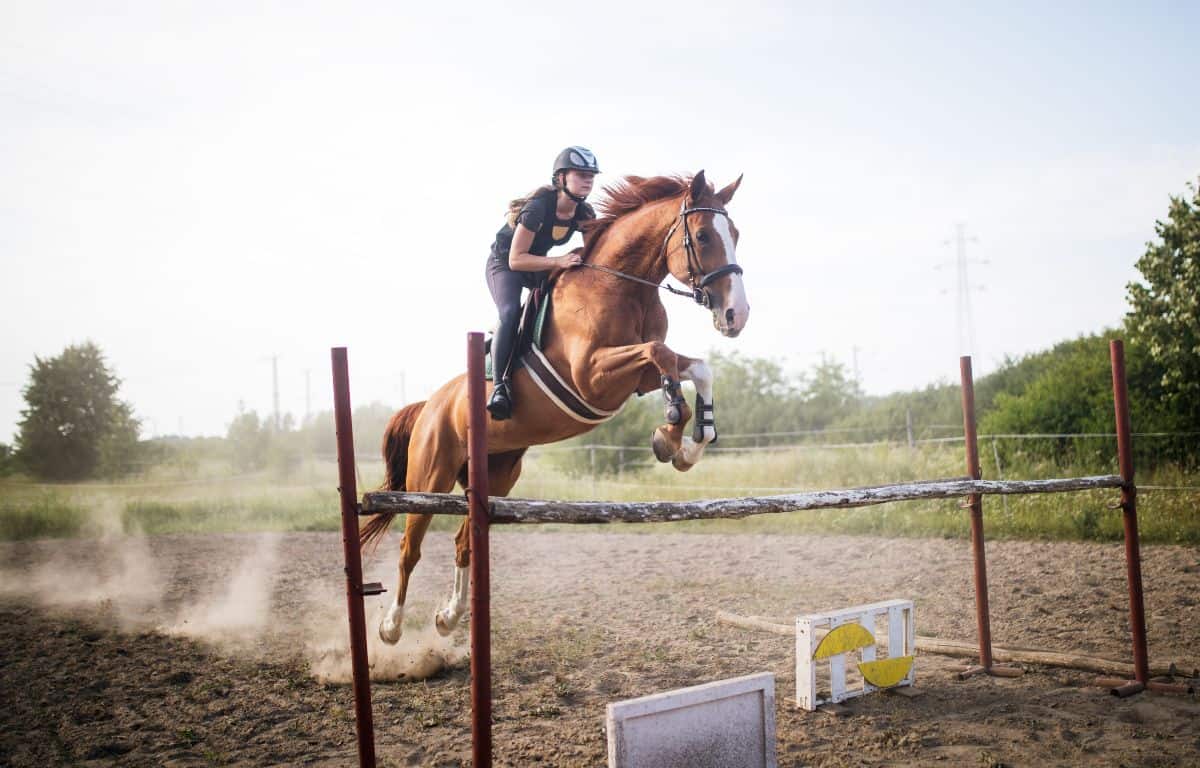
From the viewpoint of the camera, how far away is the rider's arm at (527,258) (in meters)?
4.21

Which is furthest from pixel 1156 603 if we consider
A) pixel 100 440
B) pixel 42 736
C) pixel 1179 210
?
pixel 100 440

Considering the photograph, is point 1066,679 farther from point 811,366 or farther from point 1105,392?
point 811,366

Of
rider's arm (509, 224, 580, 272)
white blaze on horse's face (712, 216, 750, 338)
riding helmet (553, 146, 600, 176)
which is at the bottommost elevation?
white blaze on horse's face (712, 216, 750, 338)

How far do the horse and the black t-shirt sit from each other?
11 centimetres

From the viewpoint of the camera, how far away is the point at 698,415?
3.69m

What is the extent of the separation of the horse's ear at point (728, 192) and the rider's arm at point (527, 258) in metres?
0.79

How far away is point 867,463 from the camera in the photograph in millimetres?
13141

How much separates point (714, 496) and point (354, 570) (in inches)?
412

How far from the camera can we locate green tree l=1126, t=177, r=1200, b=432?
10.1 metres

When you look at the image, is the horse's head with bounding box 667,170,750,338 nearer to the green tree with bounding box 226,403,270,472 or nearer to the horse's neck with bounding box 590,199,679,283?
the horse's neck with bounding box 590,199,679,283

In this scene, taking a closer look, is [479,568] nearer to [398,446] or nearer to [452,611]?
[452,611]

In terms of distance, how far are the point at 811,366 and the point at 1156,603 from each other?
22.0m

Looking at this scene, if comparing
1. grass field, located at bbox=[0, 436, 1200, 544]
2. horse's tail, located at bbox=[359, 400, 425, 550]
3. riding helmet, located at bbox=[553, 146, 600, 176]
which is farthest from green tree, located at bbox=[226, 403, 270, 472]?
riding helmet, located at bbox=[553, 146, 600, 176]

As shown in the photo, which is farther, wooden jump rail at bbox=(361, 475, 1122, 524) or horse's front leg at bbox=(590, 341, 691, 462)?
horse's front leg at bbox=(590, 341, 691, 462)
